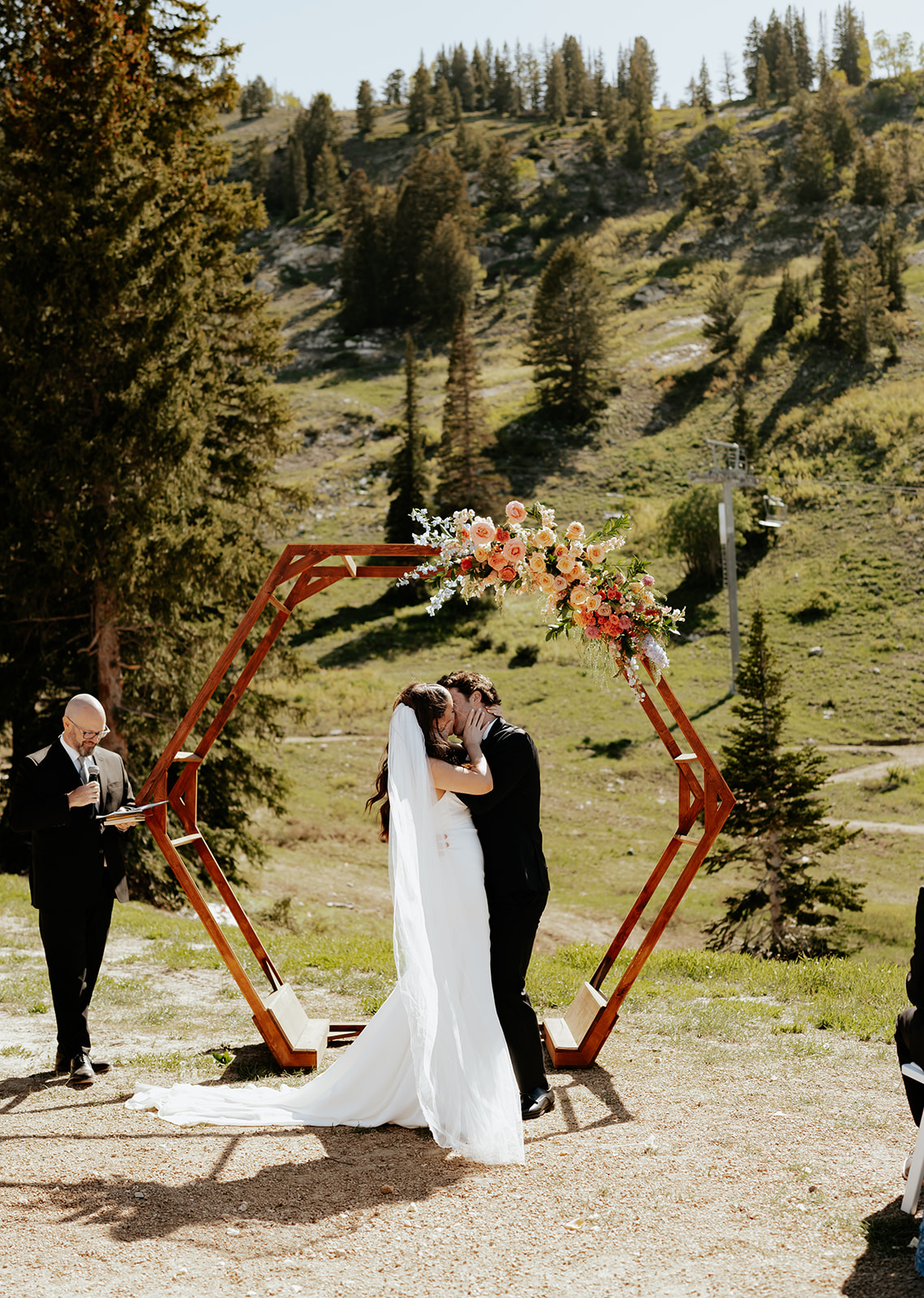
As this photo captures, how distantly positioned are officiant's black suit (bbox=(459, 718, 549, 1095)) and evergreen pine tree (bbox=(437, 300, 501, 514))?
3863 cm

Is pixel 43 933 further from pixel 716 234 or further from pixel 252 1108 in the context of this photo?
pixel 716 234

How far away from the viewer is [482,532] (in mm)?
6117

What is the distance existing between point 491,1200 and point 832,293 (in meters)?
61.5

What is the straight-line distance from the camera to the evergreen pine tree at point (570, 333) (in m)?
56.8

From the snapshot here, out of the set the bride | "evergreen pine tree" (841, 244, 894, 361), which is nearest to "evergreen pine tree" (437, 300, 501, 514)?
"evergreen pine tree" (841, 244, 894, 361)

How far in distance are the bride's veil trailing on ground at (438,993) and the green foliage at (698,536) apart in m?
36.3

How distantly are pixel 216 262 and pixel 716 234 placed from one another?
83.1 m

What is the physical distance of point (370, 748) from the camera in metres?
28.0

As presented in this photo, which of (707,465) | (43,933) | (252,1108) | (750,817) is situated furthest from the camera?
(707,465)

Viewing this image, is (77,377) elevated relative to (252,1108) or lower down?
elevated

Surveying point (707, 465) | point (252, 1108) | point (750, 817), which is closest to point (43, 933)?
point (252, 1108)

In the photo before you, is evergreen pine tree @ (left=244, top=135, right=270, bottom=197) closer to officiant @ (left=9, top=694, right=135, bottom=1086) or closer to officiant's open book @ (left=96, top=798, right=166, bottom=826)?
officiant @ (left=9, top=694, right=135, bottom=1086)

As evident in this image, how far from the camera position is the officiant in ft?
19.6

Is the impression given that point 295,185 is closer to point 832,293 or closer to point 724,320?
point 724,320
